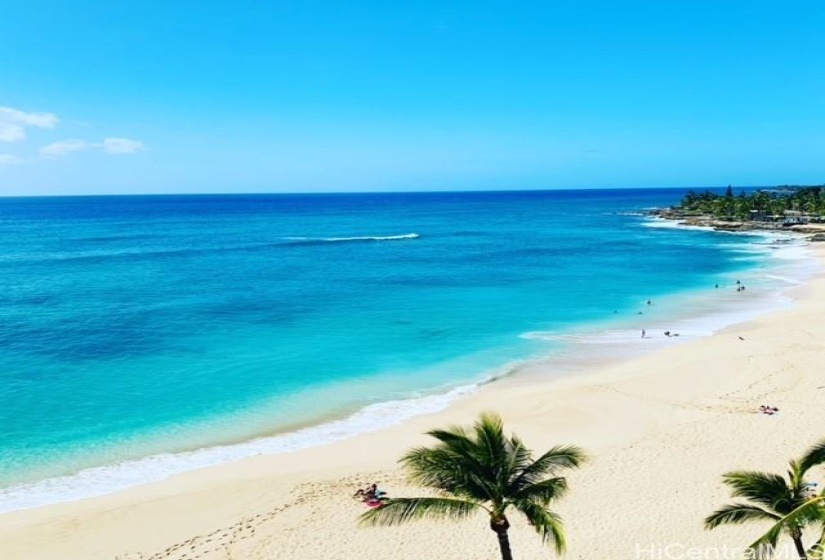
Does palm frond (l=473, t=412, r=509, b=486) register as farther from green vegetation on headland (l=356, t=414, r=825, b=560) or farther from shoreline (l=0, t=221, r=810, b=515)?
shoreline (l=0, t=221, r=810, b=515)

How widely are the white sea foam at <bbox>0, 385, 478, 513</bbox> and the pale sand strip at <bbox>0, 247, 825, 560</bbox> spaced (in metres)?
0.78

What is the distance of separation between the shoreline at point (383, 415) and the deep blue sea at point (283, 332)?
0.37 ft

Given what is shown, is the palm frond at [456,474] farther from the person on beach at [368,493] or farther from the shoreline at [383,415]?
the shoreline at [383,415]

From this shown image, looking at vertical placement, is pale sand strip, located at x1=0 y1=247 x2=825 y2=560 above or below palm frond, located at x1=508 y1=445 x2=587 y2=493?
below

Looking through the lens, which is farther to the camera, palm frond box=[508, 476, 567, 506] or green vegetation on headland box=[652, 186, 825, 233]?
green vegetation on headland box=[652, 186, 825, 233]

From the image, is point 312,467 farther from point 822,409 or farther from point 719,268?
point 719,268

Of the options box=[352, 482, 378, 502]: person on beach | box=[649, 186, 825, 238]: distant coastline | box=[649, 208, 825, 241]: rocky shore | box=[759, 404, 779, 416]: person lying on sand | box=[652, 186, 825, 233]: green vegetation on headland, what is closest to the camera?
box=[352, 482, 378, 502]: person on beach

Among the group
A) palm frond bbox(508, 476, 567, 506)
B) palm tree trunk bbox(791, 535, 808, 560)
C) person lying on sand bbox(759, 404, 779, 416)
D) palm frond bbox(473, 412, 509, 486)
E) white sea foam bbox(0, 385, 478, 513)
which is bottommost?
white sea foam bbox(0, 385, 478, 513)

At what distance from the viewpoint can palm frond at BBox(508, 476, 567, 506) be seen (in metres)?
11.6

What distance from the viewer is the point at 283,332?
4184 centimetres

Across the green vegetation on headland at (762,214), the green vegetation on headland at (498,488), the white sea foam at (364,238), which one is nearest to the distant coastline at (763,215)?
the green vegetation on headland at (762,214)

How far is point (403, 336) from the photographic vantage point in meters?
40.5

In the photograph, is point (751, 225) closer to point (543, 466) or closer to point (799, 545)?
point (799, 545)

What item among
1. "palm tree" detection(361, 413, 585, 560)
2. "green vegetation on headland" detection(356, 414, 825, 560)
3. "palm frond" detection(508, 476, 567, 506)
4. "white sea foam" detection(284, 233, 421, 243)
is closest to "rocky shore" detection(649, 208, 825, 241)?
"white sea foam" detection(284, 233, 421, 243)
